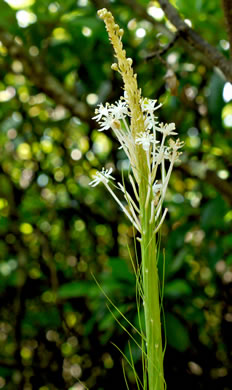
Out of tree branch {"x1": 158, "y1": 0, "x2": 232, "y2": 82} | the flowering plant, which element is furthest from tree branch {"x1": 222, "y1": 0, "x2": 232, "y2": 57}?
the flowering plant

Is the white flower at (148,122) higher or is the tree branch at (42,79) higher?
the white flower at (148,122)

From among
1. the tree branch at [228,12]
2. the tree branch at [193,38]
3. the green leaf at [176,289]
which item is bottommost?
the green leaf at [176,289]

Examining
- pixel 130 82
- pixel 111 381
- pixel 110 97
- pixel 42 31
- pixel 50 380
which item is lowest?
pixel 50 380

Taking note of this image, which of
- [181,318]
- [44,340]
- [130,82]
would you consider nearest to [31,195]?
[44,340]

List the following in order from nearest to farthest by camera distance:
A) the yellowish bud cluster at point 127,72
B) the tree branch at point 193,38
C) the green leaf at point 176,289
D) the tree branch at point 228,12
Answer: the yellowish bud cluster at point 127,72 → the tree branch at point 228,12 → the tree branch at point 193,38 → the green leaf at point 176,289

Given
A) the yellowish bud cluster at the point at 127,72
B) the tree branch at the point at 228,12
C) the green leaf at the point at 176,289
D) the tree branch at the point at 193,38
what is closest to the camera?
the yellowish bud cluster at the point at 127,72

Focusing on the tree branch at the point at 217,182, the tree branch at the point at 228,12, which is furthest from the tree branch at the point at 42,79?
the tree branch at the point at 228,12

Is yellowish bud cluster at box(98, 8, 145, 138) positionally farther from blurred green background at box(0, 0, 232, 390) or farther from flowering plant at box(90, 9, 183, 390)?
blurred green background at box(0, 0, 232, 390)

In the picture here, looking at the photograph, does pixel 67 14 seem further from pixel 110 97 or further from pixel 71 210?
pixel 71 210

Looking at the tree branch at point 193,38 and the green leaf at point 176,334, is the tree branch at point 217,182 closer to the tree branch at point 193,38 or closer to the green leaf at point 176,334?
the green leaf at point 176,334
